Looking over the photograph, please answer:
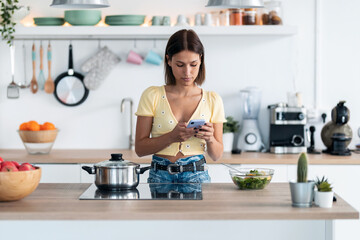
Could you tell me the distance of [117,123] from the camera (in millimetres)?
4906

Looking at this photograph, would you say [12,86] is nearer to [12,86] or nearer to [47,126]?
[12,86]

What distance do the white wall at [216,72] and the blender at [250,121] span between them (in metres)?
0.11

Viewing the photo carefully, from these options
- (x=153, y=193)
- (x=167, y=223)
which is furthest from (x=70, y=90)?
(x=167, y=223)

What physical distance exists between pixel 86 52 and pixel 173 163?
2.24 meters

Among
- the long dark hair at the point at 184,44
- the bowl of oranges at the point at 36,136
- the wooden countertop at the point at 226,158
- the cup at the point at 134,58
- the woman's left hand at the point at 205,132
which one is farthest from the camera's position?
the cup at the point at 134,58

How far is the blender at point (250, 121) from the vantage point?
4.70 meters

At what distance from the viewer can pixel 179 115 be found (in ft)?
9.78

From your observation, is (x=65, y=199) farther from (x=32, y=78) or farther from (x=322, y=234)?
(x=32, y=78)

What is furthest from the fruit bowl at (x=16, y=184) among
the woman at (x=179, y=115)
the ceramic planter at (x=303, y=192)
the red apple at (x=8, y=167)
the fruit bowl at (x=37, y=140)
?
the fruit bowl at (x=37, y=140)

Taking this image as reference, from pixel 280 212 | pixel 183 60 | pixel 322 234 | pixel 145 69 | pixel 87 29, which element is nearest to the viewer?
pixel 280 212

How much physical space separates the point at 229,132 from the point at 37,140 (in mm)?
1512

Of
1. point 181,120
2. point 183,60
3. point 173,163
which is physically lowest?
point 173,163

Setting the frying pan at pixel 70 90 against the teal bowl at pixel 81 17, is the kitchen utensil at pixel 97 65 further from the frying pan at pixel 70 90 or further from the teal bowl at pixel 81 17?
the teal bowl at pixel 81 17

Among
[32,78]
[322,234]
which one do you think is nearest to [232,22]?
[32,78]
